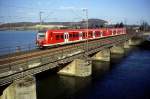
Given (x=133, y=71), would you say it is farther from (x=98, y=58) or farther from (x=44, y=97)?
(x=44, y=97)

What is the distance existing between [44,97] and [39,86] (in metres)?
4.85

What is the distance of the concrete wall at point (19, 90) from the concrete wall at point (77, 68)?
51.8 ft

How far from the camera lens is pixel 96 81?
40.0 metres

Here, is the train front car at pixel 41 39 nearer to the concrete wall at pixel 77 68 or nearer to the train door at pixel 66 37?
the concrete wall at pixel 77 68

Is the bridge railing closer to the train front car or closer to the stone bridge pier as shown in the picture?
the train front car

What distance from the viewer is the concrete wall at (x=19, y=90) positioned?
23.3 m

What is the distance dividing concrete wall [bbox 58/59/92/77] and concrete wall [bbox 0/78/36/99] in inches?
622

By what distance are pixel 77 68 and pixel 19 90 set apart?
1764 centimetres

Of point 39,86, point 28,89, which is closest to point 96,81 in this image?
point 39,86

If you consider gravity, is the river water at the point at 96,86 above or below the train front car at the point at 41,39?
below

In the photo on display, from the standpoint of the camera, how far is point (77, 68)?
39.9m

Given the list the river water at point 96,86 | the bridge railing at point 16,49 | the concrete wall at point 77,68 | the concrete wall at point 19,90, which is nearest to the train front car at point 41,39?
the bridge railing at point 16,49

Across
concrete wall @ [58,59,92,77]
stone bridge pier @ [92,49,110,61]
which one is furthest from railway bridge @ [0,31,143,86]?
stone bridge pier @ [92,49,110,61]

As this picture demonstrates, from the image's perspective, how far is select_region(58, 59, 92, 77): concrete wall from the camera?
3962 centimetres
